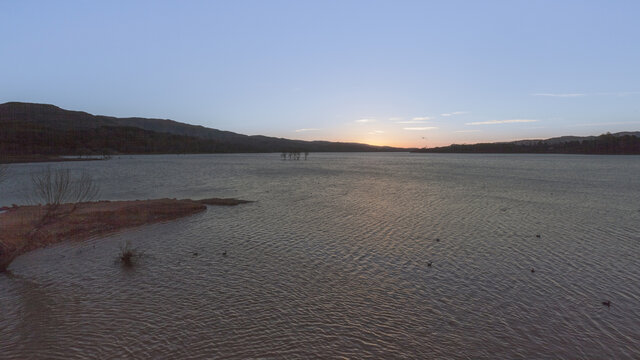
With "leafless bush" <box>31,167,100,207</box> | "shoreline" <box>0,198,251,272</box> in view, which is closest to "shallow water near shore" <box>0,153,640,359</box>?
"shoreline" <box>0,198,251,272</box>

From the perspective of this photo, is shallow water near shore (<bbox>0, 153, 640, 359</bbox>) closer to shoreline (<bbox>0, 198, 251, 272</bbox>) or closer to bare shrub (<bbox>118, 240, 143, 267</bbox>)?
bare shrub (<bbox>118, 240, 143, 267</bbox>)

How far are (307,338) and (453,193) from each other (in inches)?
1702

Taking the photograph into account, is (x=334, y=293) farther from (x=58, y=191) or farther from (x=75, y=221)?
(x=75, y=221)

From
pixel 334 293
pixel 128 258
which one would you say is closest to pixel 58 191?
pixel 128 258

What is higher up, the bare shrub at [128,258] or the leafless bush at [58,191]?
the leafless bush at [58,191]

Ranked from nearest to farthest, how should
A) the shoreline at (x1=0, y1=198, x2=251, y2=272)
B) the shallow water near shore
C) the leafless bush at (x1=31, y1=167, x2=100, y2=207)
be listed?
1. the shallow water near shore
2. the leafless bush at (x1=31, y1=167, x2=100, y2=207)
3. the shoreline at (x1=0, y1=198, x2=251, y2=272)

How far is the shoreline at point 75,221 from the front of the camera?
774 inches

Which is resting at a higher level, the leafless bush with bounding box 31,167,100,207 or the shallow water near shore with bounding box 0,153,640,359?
the leafless bush with bounding box 31,167,100,207

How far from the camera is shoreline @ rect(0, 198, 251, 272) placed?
19.7m

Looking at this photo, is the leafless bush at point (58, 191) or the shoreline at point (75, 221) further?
the shoreline at point (75, 221)

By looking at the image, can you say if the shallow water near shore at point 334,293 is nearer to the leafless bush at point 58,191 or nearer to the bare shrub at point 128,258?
the bare shrub at point 128,258

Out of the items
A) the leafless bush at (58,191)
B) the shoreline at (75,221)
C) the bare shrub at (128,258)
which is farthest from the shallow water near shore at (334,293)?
the leafless bush at (58,191)

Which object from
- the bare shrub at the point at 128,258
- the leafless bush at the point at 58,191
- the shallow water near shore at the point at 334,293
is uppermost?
the leafless bush at the point at 58,191

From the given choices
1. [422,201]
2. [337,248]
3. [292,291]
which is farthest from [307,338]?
[422,201]
